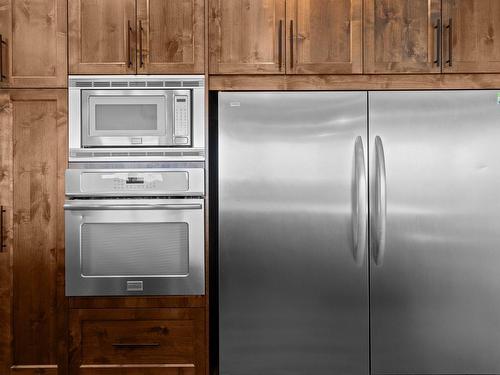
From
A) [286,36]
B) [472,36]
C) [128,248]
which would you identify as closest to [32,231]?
[128,248]

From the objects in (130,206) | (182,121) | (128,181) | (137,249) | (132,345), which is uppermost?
(182,121)

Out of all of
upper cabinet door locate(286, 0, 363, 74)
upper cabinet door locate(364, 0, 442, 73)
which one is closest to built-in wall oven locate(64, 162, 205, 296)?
upper cabinet door locate(286, 0, 363, 74)

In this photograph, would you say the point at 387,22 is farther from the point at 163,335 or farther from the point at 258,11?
the point at 163,335

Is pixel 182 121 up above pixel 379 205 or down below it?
above

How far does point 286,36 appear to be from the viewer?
2.06 meters

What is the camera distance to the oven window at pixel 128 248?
206cm

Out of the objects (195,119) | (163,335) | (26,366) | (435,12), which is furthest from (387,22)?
(26,366)

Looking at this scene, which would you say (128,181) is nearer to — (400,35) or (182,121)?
(182,121)

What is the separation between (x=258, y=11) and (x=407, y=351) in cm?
171

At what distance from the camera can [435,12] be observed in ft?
6.73

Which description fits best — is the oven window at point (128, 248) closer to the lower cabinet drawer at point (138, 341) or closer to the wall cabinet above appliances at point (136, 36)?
the lower cabinet drawer at point (138, 341)

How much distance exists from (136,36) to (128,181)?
67 cm

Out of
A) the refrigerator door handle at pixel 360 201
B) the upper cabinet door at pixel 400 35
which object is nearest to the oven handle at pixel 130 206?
the refrigerator door handle at pixel 360 201

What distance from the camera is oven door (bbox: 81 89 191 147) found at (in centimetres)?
204
